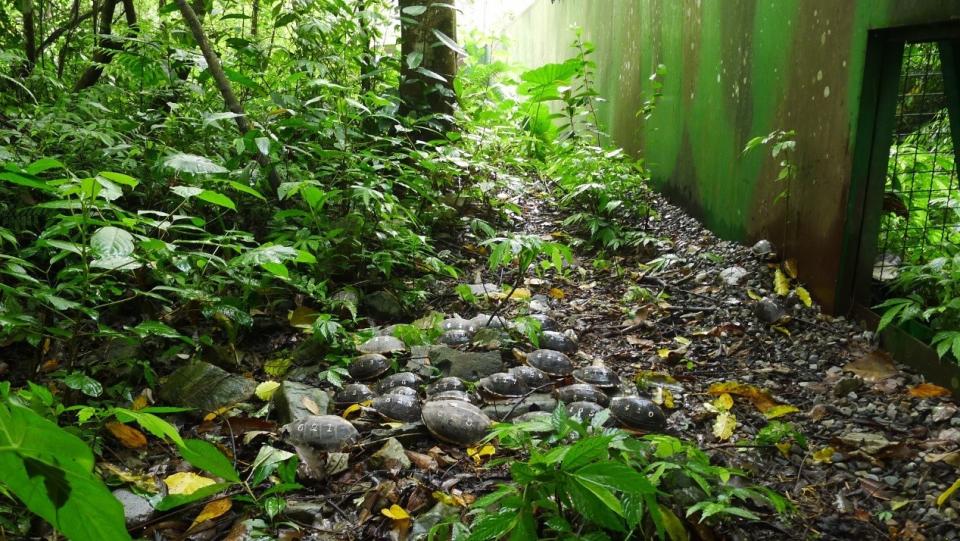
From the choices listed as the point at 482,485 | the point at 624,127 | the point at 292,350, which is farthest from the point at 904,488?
the point at 624,127

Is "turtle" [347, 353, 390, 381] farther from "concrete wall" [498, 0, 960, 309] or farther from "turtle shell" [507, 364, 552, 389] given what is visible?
"concrete wall" [498, 0, 960, 309]

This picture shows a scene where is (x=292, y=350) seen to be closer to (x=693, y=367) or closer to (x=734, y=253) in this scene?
(x=693, y=367)

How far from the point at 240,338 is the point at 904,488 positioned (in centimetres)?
288

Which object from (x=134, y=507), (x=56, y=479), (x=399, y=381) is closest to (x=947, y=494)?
(x=399, y=381)

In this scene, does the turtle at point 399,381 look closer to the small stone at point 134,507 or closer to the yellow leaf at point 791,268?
the small stone at point 134,507

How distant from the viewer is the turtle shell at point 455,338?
3.22 meters

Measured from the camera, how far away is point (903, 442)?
2.34m

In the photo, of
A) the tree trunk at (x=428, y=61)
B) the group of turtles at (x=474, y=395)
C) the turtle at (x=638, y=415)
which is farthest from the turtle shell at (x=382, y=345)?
the tree trunk at (x=428, y=61)

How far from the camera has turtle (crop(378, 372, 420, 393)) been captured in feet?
9.12

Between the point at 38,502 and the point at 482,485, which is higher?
the point at 38,502

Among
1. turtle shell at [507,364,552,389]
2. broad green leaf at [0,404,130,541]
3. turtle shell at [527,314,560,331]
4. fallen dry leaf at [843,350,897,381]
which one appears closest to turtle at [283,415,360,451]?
turtle shell at [507,364,552,389]

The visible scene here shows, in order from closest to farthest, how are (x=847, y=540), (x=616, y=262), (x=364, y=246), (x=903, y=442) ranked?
(x=847, y=540)
(x=903, y=442)
(x=364, y=246)
(x=616, y=262)

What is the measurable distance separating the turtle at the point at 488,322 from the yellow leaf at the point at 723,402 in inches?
43.8

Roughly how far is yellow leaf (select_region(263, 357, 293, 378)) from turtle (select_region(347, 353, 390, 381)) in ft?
1.11
